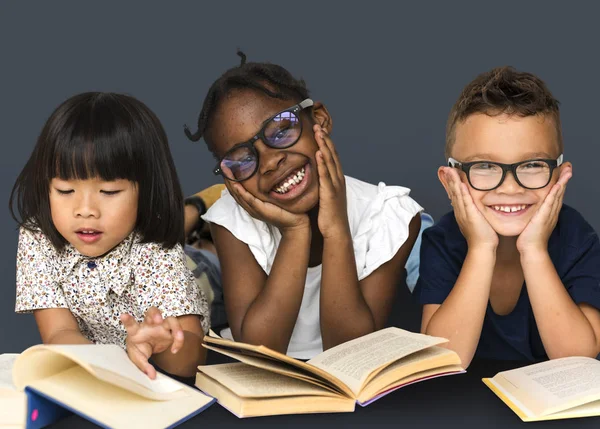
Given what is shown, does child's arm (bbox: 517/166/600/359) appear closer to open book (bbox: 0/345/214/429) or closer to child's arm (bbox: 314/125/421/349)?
child's arm (bbox: 314/125/421/349)

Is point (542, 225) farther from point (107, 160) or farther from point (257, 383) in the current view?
point (107, 160)

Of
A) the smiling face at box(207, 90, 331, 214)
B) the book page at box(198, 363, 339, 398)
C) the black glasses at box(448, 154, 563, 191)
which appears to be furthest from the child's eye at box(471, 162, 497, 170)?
the book page at box(198, 363, 339, 398)

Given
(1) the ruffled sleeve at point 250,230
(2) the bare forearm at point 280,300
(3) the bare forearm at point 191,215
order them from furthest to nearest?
(3) the bare forearm at point 191,215
(1) the ruffled sleeve at point 250,230
(2) the bare forearm at point 280,300

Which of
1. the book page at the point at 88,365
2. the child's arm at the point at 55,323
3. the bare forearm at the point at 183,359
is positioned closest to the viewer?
the book page at the point at 88,365

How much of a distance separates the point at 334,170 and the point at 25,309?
27.7 inches

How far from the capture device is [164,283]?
161 cm

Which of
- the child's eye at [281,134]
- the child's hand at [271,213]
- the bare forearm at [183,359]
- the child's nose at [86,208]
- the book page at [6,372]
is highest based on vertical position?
the child's eye at [281,134]

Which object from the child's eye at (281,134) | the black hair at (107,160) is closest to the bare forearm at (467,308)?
the child's eye at (281,134)

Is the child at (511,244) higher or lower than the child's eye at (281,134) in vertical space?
lower

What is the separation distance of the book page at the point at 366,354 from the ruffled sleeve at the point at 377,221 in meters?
0.44

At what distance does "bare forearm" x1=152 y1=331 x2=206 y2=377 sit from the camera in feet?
4.89

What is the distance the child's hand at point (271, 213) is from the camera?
68.4 inches

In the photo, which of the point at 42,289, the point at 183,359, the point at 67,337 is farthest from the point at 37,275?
the point at 183,359

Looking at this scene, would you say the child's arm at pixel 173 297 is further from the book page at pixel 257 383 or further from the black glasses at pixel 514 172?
the black glasses at pixel 514 172
